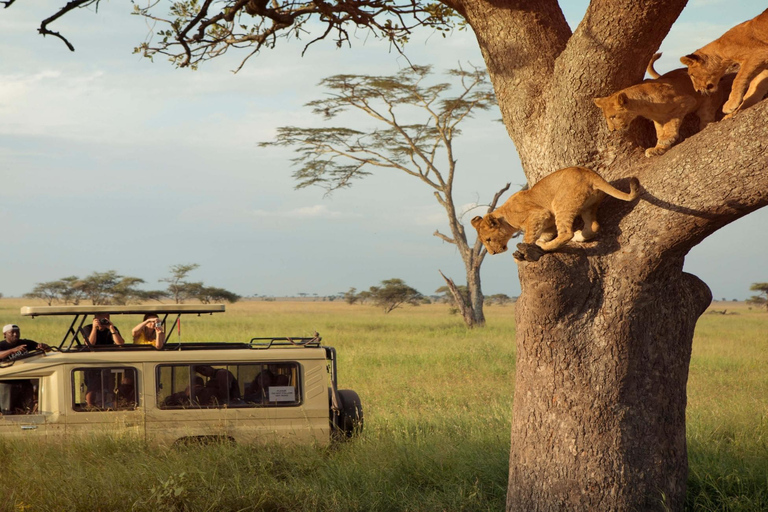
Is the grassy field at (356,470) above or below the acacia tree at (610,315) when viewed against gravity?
below

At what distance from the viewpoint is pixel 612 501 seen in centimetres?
462

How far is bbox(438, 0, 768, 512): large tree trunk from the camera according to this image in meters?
4.51

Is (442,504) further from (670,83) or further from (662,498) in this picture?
(670,83)

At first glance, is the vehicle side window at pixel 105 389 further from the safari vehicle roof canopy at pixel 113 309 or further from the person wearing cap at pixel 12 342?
the person wearing cap at pixel 12 342

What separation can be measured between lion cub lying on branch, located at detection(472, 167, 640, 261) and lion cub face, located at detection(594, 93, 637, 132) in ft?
1.39

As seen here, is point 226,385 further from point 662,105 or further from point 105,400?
point 662,105

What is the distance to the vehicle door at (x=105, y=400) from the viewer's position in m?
6.59

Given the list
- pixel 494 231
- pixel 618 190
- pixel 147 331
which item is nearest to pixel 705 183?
pixel 618 190

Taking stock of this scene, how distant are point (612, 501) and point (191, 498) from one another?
2.96m

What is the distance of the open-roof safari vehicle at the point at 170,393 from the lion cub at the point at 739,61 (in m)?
4.21

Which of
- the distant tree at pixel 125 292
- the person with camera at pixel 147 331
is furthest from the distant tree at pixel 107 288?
the person with camera at pixel 147 331

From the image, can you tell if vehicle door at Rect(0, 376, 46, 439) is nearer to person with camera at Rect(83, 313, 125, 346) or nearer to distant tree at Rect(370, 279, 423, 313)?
person with camera at Rect(83, 313, 125, 346)

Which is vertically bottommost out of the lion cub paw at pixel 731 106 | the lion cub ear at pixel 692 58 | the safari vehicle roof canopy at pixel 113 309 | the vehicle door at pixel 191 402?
the vehicle door at pixel 191 402

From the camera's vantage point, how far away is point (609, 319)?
4605 millimetres
